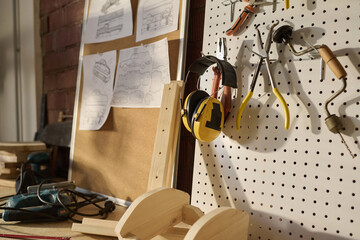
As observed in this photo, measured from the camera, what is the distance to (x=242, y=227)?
0.53m

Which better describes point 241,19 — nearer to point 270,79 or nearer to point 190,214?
point 270,79

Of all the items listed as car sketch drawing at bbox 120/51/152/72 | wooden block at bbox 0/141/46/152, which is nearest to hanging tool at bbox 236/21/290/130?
car sketch drawing at bbox 120/51/152/72

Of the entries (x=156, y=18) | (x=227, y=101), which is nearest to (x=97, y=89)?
(x=156, y=18)

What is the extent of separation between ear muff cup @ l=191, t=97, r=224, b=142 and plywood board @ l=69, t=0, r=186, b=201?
0.25 meters

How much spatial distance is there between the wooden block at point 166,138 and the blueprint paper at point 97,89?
33cm

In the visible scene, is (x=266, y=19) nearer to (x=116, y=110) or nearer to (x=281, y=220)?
(x=281, y=220)

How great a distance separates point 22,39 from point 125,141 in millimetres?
1244

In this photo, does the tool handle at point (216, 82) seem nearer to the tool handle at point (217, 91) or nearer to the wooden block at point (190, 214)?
the tool handle at point (217, 91)

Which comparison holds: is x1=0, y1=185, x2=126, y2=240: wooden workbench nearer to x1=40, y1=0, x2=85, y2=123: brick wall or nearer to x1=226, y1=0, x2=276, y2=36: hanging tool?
x1=226, y1=0, x2=276, y2=36: hanging tool

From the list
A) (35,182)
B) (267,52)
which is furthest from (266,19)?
(35,182)

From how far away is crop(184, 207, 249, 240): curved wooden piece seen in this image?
1.45 feet

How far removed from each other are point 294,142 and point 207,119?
17 cm

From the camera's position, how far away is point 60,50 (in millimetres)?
1445

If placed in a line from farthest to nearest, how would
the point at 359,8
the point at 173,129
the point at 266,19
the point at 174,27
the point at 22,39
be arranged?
the point at 22,39, the point at 174,27, the point at 173,129, the point at 266,19, the point at 359,8
